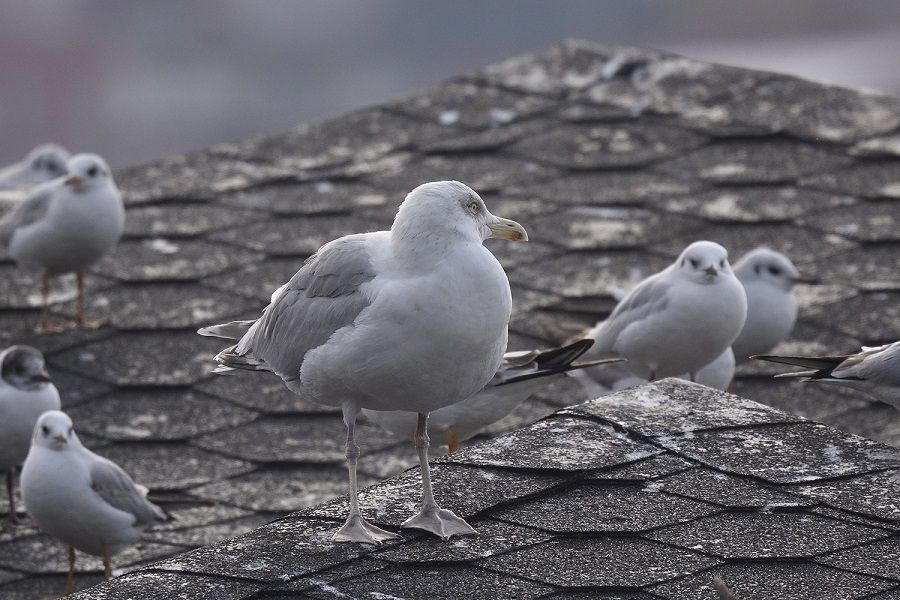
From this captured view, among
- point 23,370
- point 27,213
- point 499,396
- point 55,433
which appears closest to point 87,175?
point 27,213

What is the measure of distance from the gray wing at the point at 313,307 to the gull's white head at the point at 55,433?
1371 millimetres

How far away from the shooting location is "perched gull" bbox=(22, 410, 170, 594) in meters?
5.06

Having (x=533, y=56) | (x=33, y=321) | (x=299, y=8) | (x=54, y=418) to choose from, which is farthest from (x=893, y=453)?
(x=299, y=8)

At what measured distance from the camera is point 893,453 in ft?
12.5

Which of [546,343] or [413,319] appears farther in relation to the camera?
[546,343]

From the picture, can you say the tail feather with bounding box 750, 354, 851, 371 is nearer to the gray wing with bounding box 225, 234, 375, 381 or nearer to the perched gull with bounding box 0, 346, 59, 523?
the gray wing with bounding box 225, 234, 375, 381

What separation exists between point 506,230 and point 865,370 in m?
1.42

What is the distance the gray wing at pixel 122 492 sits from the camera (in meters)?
5.07

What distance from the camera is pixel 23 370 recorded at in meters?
5.70

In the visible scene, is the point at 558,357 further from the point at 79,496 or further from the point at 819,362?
the point at 79,496

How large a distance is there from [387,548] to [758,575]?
2.47 feet

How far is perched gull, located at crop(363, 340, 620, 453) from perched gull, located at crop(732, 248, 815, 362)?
127 cm

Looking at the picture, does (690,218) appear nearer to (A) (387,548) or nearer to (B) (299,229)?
(B) (299,229)

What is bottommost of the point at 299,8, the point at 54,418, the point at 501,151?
the point at 54,418
